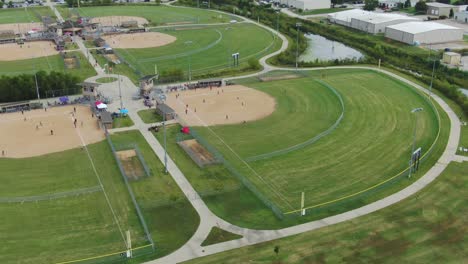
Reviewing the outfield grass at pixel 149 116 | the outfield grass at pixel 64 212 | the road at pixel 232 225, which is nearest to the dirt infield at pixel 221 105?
the outfield grass at pixel 149 116

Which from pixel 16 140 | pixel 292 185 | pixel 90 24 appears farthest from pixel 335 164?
pixel 90 24

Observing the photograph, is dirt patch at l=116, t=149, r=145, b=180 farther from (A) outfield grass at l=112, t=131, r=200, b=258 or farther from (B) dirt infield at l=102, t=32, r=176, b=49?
(B) dirt infield at l=102, t=32, r=176, b=49

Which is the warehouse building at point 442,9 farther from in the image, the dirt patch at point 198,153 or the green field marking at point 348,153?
the dirt patch at point 198,153

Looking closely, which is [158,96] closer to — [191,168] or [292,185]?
[191,168]

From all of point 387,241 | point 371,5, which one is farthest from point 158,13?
point 387,241

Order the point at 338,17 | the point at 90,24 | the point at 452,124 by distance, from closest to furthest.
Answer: the point at 452,124
the point at 90,24
the point at 338,17

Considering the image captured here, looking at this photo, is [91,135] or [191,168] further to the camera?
[91,135]
